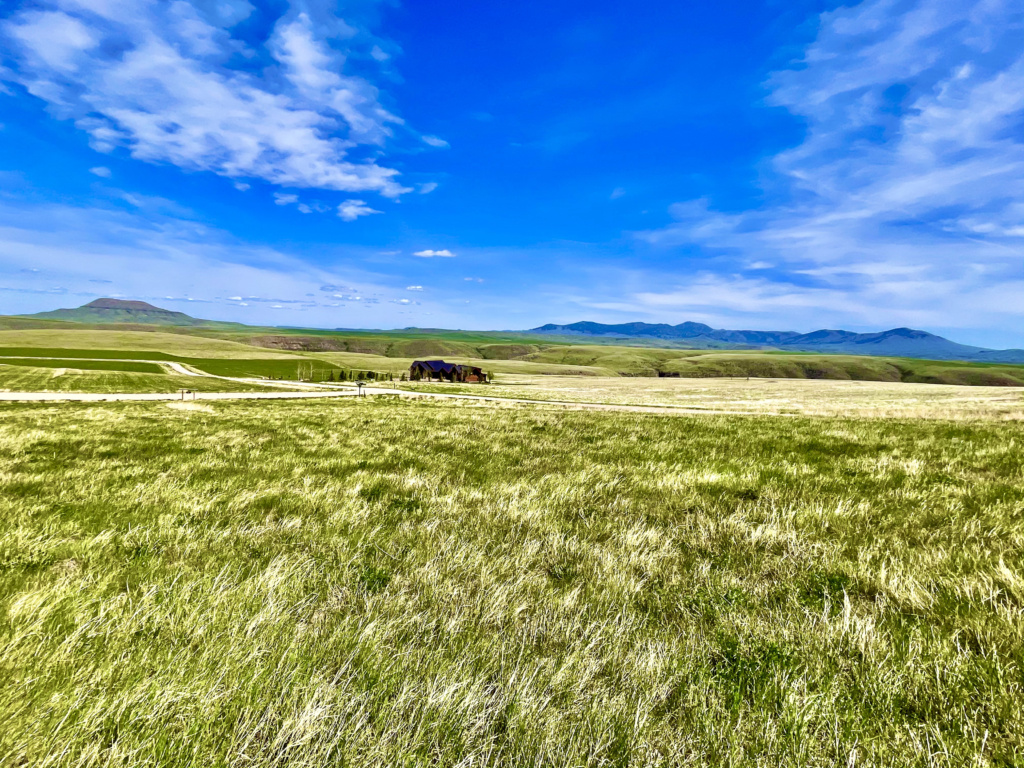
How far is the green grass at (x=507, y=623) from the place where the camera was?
225cm

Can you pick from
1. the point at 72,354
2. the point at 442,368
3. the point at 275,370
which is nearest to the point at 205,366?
the point at 275,370

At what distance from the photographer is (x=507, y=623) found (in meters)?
3.44

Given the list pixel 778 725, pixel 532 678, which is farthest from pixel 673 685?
pixel 532 678

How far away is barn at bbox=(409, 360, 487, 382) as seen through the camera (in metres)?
108

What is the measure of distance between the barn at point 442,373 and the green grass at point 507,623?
101 metres

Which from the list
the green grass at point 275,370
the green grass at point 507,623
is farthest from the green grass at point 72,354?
the green grass at point 507,623

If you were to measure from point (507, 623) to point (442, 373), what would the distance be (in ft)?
351

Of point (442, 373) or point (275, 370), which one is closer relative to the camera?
point (442, 373)

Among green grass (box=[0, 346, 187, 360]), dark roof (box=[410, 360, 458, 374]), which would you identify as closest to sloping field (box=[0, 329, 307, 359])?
green grass (box=[0, 346, 187, 360])

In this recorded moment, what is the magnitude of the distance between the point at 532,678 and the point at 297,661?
5.02ft

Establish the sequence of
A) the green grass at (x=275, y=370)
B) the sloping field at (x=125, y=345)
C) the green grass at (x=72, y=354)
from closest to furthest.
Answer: the green grass at (x=275, y=370)
the green grass at (x=72, y=354)
the sloping field at (x=125, y=345)

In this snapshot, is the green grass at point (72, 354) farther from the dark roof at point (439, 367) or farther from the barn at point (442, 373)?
the dark roof at point (439, 367)

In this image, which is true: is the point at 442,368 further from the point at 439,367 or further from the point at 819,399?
the point at 819,399

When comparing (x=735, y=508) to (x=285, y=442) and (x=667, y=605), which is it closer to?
(x=667, y=605)
